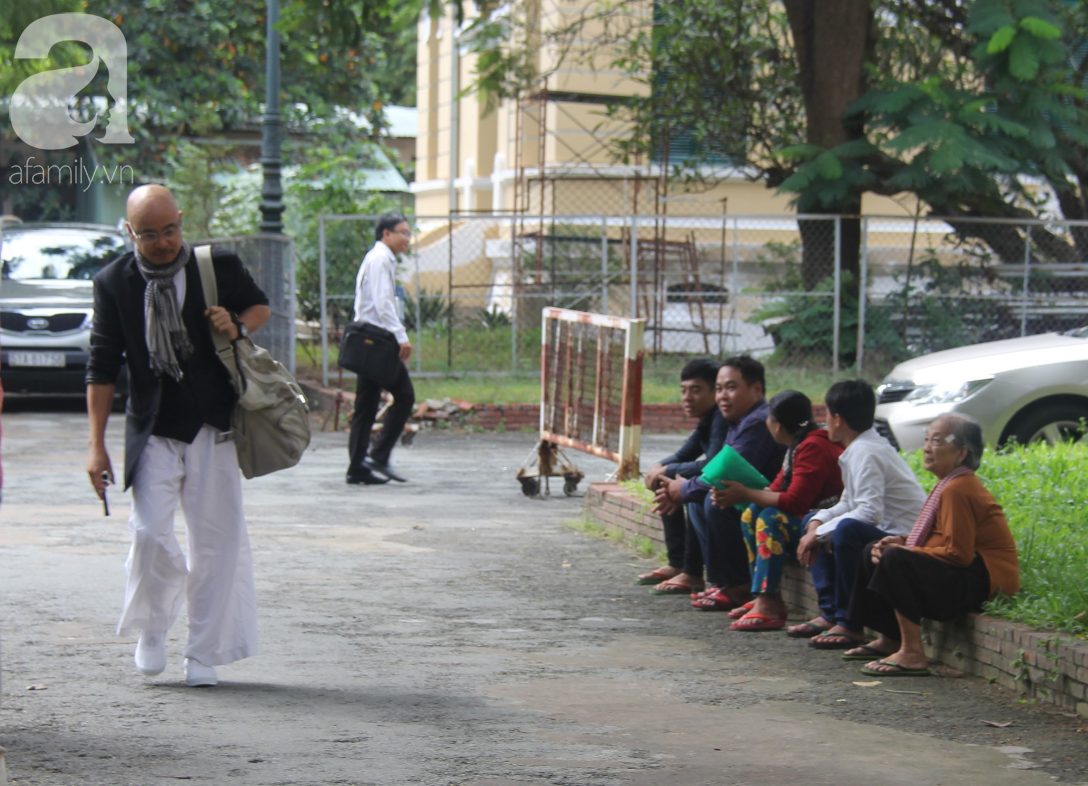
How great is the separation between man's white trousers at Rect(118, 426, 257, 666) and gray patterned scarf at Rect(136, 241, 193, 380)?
0.28 m

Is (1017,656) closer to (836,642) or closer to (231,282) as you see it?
(836,642)

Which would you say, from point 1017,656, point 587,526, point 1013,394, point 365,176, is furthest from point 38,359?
point 1017,656

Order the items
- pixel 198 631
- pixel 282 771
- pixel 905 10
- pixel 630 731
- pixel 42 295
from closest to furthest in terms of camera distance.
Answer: pixel 282 771
pixel 630 731
pixel 198 631
pixel 42 295
pixel 905 10

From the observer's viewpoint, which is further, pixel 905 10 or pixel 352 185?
pixel 352 185

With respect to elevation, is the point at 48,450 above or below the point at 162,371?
below

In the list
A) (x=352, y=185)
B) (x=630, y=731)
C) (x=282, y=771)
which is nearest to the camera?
(x=282, y=771)

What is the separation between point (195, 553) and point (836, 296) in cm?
1303

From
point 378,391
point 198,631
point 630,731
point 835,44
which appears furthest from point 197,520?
point 835,44

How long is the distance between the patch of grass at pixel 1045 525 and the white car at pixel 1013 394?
0.66 ft

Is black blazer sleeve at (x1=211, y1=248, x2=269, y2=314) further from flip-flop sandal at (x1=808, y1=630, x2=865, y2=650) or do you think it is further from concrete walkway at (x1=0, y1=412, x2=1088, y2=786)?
flip-flop sandal at (x1=808, y1=630, x2=865, y2=650)

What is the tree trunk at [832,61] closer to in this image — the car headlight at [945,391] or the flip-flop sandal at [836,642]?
the car headlight at [945,391]

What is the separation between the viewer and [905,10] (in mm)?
17812

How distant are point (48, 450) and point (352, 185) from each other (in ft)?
27.9

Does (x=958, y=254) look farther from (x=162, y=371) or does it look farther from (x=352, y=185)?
(x=162, y=371)
